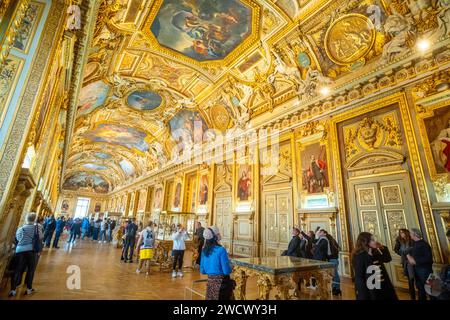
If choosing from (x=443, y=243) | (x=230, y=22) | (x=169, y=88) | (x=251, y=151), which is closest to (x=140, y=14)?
(x=230, y=22)

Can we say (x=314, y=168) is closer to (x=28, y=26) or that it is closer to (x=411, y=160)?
(x=411, y=160)

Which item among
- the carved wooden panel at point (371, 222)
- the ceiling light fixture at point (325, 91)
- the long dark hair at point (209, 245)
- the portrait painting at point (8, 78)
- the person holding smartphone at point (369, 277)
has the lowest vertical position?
the person holding smartphone at point (369, 277)

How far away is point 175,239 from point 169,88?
31.3 ft

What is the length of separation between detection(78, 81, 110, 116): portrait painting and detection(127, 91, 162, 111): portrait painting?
158 cm

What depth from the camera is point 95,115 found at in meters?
16.3

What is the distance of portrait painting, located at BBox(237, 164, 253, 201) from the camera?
38.3 feet

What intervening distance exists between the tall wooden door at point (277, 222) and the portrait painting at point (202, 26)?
23.0 ft

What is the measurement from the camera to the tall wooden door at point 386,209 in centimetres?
625

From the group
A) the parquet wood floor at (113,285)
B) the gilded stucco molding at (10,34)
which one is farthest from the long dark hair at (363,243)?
the gilded stucco molding at (10,34)

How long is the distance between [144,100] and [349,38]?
12.0 m

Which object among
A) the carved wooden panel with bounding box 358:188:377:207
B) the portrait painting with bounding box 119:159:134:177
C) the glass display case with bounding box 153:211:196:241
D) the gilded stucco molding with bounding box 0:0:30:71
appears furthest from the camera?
the portrait painting with bounding box 119:159:134:177

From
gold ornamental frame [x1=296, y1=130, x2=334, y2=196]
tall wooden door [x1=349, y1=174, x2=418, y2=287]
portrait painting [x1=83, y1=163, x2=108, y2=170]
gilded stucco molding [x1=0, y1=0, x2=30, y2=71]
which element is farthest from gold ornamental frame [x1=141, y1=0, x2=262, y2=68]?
portrait painting [x1=83, y1=163, x2=108, y2=170]

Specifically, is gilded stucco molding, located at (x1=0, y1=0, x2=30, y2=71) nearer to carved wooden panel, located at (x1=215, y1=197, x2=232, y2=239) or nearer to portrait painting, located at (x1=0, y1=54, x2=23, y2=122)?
portrait painting, located at (x1=0, y1=54, x2=23, y2=122)

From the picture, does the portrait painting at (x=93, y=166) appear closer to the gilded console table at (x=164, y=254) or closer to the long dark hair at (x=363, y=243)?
the gilded console table at (x=164, y=254)
